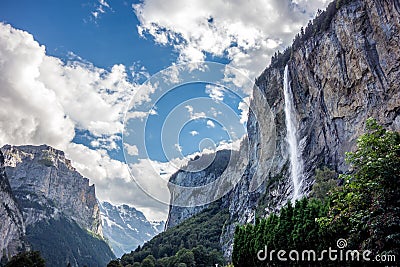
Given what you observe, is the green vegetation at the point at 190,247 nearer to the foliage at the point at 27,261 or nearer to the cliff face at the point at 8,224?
the foliage at the point at 27,261

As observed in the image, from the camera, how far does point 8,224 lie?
411 feet

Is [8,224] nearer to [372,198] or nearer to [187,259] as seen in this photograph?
[187,259]

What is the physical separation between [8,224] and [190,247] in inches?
3115

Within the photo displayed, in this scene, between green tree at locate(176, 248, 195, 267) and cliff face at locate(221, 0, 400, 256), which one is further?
green tree at locate(176, 248, 195, 267)

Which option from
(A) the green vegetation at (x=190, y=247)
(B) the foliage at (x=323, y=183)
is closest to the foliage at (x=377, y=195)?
(B) the foliage at (x=323, y=183)

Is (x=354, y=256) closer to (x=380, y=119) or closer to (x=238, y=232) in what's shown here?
(x=238, y=232)

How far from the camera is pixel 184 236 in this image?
3669 inches

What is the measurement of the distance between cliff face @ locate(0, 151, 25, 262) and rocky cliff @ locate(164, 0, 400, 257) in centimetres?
9735

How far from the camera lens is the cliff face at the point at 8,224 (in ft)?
397

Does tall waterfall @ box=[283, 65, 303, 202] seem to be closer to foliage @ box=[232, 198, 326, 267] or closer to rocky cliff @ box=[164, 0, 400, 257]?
rocky cliff @ box=[164, 0, 400, 257]

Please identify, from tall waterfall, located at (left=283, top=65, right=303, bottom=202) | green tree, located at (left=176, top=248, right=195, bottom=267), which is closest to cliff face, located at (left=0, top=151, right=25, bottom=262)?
green tree, located at (left=176, top=248, right=195, bottom=267)

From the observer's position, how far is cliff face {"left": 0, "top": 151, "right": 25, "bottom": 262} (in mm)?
121069

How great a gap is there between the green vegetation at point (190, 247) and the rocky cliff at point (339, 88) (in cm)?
1470

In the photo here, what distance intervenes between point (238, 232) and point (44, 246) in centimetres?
18131
